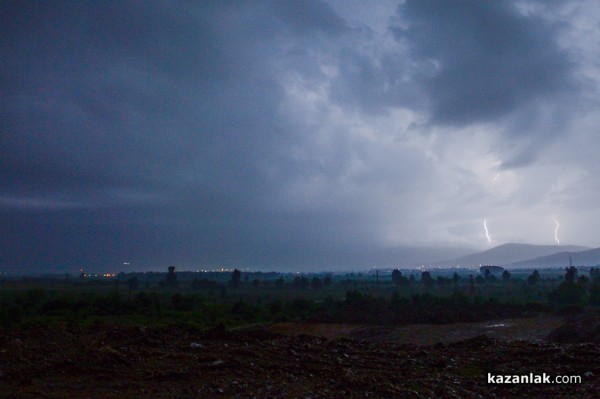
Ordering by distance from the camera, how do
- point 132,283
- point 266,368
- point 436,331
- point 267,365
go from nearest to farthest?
point 266,368 → point 267,365 → point 436,331 → point 132,283

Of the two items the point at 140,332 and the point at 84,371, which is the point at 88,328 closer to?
the point at 140,332

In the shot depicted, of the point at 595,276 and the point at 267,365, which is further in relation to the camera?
the point at 595,276

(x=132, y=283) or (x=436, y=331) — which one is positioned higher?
(x=132, y=283)

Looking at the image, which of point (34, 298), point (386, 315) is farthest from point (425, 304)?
point (34, 298)

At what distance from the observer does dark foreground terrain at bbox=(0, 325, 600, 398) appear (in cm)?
912

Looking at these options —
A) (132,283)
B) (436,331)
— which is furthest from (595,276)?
(132,283)

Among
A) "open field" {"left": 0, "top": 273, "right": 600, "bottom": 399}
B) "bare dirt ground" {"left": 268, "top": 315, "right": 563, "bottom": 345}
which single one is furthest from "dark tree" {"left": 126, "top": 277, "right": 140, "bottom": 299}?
"open field" {"left": 0, "top": 273, "right": 600, "bottom": 399}

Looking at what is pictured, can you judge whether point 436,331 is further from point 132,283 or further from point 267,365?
point 132,283

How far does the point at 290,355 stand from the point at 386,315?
1832 cm

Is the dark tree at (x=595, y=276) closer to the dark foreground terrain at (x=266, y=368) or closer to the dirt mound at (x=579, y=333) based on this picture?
the dirt mound at (x=579, y=333)

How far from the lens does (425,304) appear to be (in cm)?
3628

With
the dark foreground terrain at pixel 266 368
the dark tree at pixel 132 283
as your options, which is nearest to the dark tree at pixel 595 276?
the dark foreground terrain at pixel 266 368

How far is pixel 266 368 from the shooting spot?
11.1 metres

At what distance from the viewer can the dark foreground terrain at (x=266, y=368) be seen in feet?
29.9
